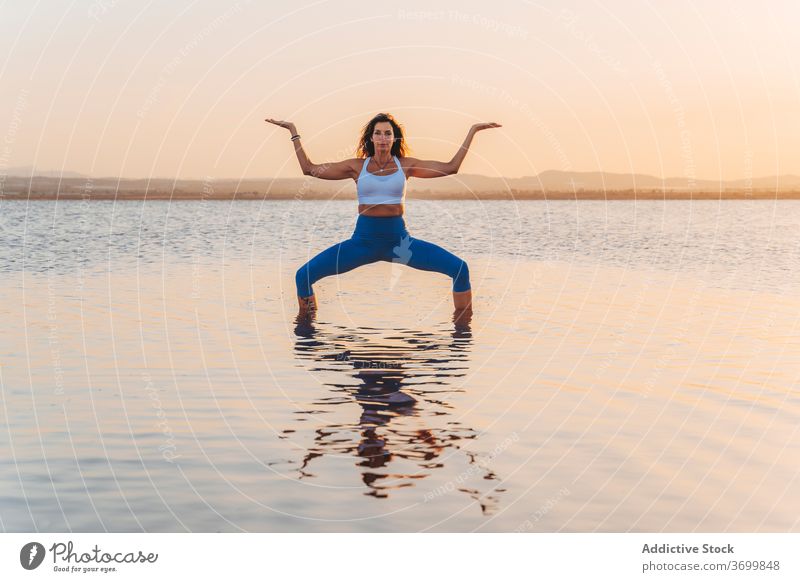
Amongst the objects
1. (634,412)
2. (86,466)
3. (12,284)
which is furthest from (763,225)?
(86,466)

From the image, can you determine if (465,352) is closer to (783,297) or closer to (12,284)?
(783,297)

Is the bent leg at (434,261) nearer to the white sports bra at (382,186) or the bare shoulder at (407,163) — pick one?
the white sports bra at (382,186)

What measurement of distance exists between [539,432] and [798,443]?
1.95m

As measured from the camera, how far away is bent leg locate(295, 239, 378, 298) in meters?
15.2

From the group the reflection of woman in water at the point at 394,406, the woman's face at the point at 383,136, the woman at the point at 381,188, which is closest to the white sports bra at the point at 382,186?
the woman at the point at 381,188

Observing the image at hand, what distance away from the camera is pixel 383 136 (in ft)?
48.1

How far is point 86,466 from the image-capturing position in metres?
7.46

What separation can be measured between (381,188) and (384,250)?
87 centimetres

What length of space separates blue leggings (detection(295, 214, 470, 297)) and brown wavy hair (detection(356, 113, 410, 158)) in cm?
88

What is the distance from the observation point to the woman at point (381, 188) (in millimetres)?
14711

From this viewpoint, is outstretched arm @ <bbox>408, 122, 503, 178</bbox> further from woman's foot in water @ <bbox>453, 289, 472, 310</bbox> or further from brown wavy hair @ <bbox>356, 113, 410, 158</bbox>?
woman's foot in water @ <bbox>453, 289, 472, 310</bbox>

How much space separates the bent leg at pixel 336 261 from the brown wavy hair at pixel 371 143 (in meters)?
1.26

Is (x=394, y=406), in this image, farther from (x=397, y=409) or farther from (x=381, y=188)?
(x=381, y=188)

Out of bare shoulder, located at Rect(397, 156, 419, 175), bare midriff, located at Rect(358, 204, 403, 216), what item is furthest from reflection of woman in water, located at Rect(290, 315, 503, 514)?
bare shoulder, located at Rect(397, 156, 419, 175)
